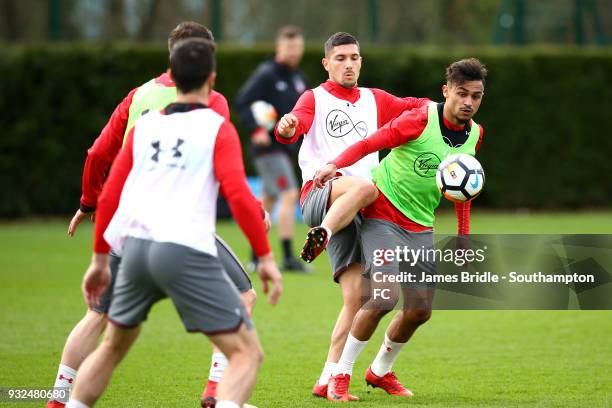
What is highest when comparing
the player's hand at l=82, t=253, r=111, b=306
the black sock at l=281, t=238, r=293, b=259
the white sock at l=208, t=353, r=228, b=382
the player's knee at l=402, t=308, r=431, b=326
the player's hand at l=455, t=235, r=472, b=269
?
the black sock at l=281, t=238, r=293, b=259

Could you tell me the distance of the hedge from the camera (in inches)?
703

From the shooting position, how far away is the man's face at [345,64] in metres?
7.09

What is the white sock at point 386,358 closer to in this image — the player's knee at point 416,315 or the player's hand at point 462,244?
the player's knee at point 416,315

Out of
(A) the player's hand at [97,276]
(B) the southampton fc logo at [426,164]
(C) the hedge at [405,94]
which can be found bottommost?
(A) the player's hand at [97,276]

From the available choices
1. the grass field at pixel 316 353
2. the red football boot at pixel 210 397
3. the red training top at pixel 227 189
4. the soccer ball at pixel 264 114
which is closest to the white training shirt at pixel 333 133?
the grass field at pixel 316 353

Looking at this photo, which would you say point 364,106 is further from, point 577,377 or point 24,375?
point 24,375

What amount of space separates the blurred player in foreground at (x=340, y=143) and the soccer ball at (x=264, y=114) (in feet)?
19.5

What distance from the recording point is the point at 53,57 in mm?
17922

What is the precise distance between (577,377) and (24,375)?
12.8 ft

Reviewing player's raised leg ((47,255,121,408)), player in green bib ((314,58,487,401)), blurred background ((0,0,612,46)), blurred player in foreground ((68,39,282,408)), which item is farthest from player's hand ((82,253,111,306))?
blurred background ((0,0,612,46))

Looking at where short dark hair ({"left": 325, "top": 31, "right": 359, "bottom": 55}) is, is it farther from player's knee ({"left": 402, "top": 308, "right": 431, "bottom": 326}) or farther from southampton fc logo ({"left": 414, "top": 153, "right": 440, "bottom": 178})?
player's knee ({"left": 402, "top": 308, "right": 431, "bottom": 326})

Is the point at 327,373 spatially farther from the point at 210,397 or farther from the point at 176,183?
the point at 176,183

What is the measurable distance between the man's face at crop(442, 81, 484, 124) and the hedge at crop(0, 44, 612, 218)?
12322 mm

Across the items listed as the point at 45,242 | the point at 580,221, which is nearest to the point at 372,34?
the point at 580,221
